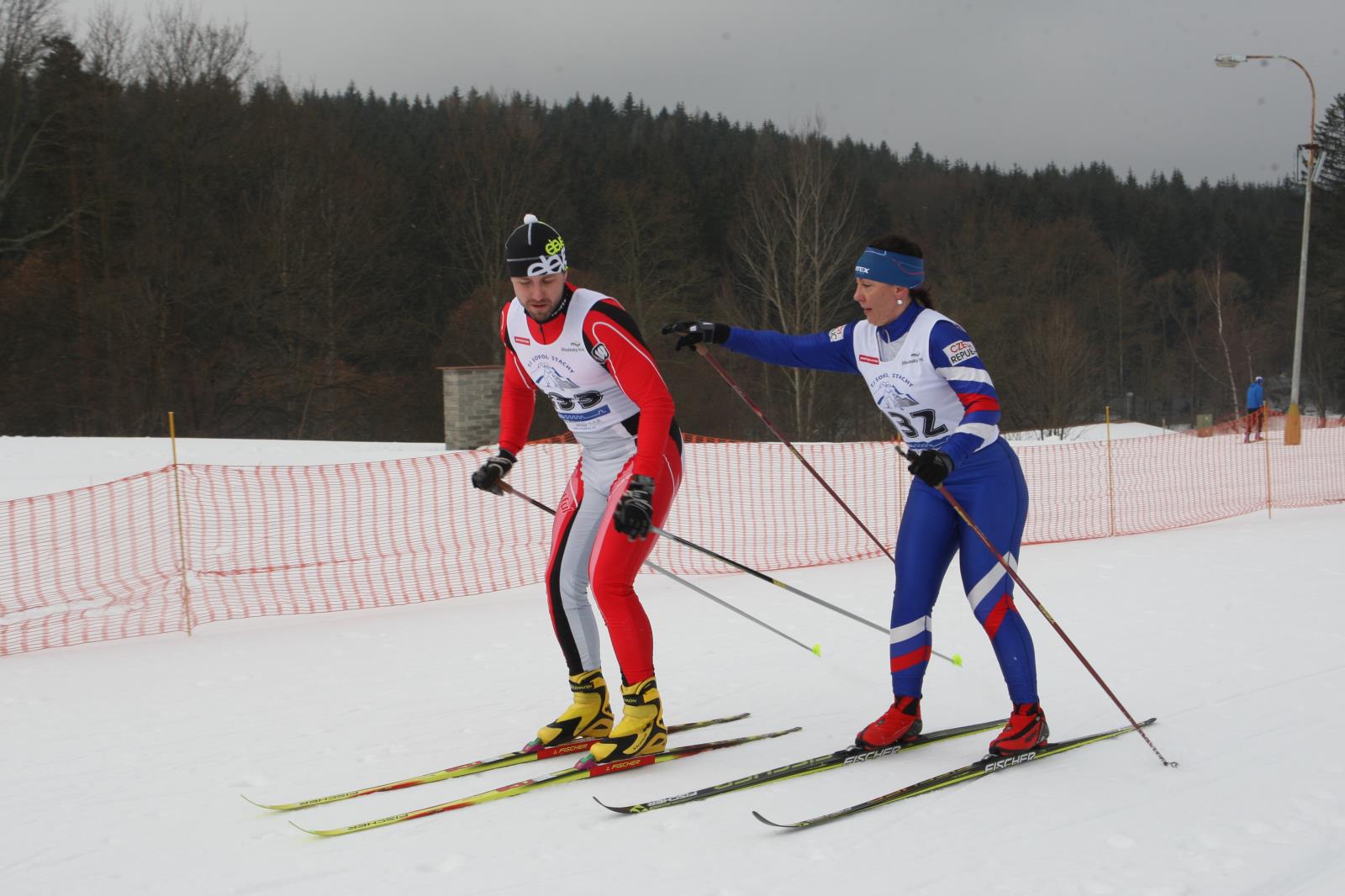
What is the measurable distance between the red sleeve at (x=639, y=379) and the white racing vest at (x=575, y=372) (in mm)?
42

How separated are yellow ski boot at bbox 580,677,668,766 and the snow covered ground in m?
0.09

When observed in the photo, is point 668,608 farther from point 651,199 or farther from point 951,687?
point 651,199

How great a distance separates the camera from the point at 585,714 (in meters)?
4.18

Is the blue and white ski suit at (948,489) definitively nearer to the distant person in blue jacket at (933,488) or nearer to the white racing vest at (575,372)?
the distant person in blue jacket at (933,488)

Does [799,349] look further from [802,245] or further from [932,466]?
[802,245]

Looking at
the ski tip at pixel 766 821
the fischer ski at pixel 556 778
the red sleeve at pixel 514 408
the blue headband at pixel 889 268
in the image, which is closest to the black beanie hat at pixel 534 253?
the red sleeve at pixel 514 408

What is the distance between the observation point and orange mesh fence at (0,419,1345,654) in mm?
7660

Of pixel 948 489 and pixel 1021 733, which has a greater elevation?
pixel 948 489

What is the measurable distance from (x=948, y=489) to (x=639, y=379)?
1.19 metres

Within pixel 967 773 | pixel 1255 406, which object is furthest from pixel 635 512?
pixel 1255 406

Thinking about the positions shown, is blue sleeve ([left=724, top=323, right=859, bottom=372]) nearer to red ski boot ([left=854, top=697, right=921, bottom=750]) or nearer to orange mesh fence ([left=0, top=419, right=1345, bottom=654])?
red ski boot ([left=854, top=697, right=921, bottom=750])

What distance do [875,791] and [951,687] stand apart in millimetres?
1497

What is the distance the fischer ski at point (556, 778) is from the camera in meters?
3.35

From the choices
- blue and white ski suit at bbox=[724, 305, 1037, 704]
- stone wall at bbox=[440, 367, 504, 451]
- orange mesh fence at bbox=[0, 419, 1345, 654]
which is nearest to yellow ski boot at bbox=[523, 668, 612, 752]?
blue and white ski suit at bbox=[724, 305, 1037, 704]
